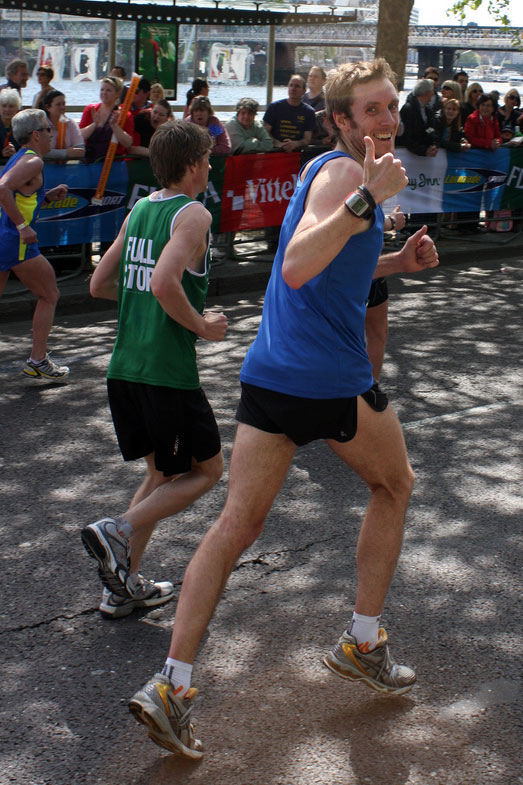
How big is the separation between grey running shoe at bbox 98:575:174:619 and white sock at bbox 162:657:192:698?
0.90m

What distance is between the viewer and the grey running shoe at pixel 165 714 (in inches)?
115

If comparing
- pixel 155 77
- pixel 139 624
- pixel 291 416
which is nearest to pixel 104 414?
pixel 139 624

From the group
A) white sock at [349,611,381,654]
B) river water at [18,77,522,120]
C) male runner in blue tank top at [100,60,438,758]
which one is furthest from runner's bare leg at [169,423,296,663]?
river water at [18,77,522,120]

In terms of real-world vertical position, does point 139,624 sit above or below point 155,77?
below

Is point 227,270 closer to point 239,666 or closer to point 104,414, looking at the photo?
point 104,414

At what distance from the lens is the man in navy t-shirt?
12578 millimetres

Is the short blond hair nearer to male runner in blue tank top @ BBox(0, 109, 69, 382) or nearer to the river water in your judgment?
male runner in blue tank top @ BBox(0, 109, 69, 382)

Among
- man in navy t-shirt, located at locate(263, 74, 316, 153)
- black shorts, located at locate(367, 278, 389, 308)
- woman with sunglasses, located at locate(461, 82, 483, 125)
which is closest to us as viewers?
black shorts, located at locate(367, 278, 389, 308)

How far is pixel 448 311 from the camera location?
9789mm

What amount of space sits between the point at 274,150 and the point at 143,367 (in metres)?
8.67

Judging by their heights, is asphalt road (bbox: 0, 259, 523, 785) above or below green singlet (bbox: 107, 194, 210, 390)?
below

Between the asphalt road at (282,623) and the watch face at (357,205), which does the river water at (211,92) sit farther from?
the watch face at (357,205)

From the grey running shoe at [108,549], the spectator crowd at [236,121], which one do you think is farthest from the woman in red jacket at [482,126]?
the grey running shoe at [108,549]

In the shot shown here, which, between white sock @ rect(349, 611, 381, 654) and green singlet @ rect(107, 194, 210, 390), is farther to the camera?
green singlet @ rect(107, 194, 210, 390)
